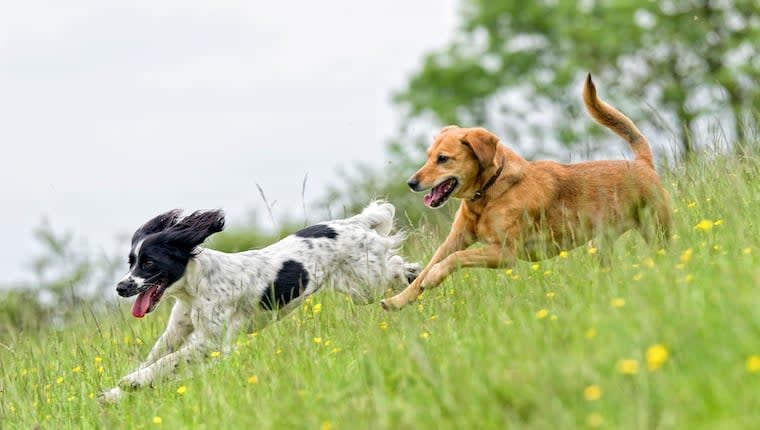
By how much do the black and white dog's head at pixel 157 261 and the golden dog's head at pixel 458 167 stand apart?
1684mm

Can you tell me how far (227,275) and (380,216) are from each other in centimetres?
182

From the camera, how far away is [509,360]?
4.04m

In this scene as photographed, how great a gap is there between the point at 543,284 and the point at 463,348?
1.36 meters

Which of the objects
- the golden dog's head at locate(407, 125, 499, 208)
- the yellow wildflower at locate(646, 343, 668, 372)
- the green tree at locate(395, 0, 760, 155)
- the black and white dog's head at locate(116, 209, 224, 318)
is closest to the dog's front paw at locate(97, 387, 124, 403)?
the black and white dog's head at locate(116, 209, 224, 318)

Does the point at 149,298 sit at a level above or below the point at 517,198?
above

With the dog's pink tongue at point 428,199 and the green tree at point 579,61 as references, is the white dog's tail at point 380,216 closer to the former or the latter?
the dog's pink tongue at point 428,199

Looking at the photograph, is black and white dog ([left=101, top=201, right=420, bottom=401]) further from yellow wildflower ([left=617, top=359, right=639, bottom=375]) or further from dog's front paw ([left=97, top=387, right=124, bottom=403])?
yellow wildflower ([left=617, top=359, right=639, bottom=375])

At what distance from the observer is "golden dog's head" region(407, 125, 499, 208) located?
6.93m

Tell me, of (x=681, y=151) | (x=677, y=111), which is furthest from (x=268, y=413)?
(x=677, y=111)

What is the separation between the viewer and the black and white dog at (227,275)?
6.78 m

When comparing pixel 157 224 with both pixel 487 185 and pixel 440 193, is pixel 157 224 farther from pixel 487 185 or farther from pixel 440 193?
pixel 487 185

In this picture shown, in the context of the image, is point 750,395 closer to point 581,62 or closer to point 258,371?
point 258,371

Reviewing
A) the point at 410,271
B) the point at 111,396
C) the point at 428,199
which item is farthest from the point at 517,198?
the point at 111,396

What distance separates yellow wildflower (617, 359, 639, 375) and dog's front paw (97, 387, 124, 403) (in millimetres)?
3637
